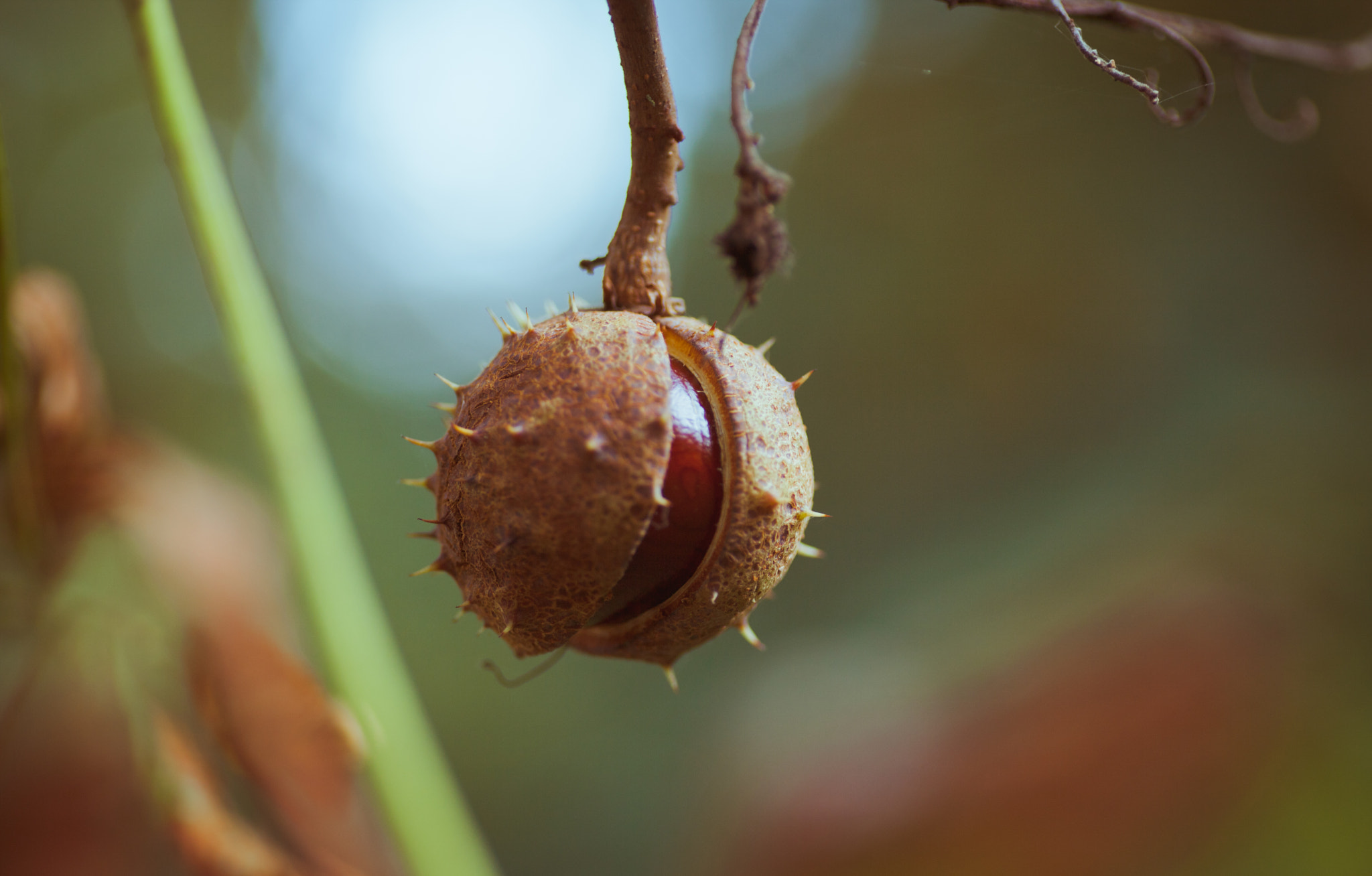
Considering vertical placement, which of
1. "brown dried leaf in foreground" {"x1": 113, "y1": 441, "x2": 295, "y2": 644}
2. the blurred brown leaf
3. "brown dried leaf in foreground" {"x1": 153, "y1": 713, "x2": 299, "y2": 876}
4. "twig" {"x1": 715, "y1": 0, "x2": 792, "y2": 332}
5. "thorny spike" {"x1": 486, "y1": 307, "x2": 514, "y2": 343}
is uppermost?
"twig" {"x1": 715, "y1": 0, "x2": 792, "y2": 332}

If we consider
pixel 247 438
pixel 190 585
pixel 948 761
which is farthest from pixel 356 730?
pixel 247 438

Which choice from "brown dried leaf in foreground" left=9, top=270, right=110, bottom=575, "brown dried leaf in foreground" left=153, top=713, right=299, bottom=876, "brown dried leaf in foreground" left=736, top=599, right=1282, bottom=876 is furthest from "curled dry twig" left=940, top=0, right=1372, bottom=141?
"brown dried leaf in foreground" left=736, top=599, right=1282, bottom=876

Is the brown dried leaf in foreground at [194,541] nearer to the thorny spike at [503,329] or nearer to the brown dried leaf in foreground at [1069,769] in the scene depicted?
the thorny spike at [503,329]

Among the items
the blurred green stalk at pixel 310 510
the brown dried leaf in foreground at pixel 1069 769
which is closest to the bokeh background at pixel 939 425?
the brown dried leaf in foreground at pixel 1069 769

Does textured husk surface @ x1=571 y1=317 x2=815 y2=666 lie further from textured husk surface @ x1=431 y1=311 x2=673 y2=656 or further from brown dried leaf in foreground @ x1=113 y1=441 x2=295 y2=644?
brown dried leaf in foreground @ x1=113 y1=441 x2=295 y2=644

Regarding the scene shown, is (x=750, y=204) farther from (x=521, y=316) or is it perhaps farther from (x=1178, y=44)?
(x=1178, y=44)
